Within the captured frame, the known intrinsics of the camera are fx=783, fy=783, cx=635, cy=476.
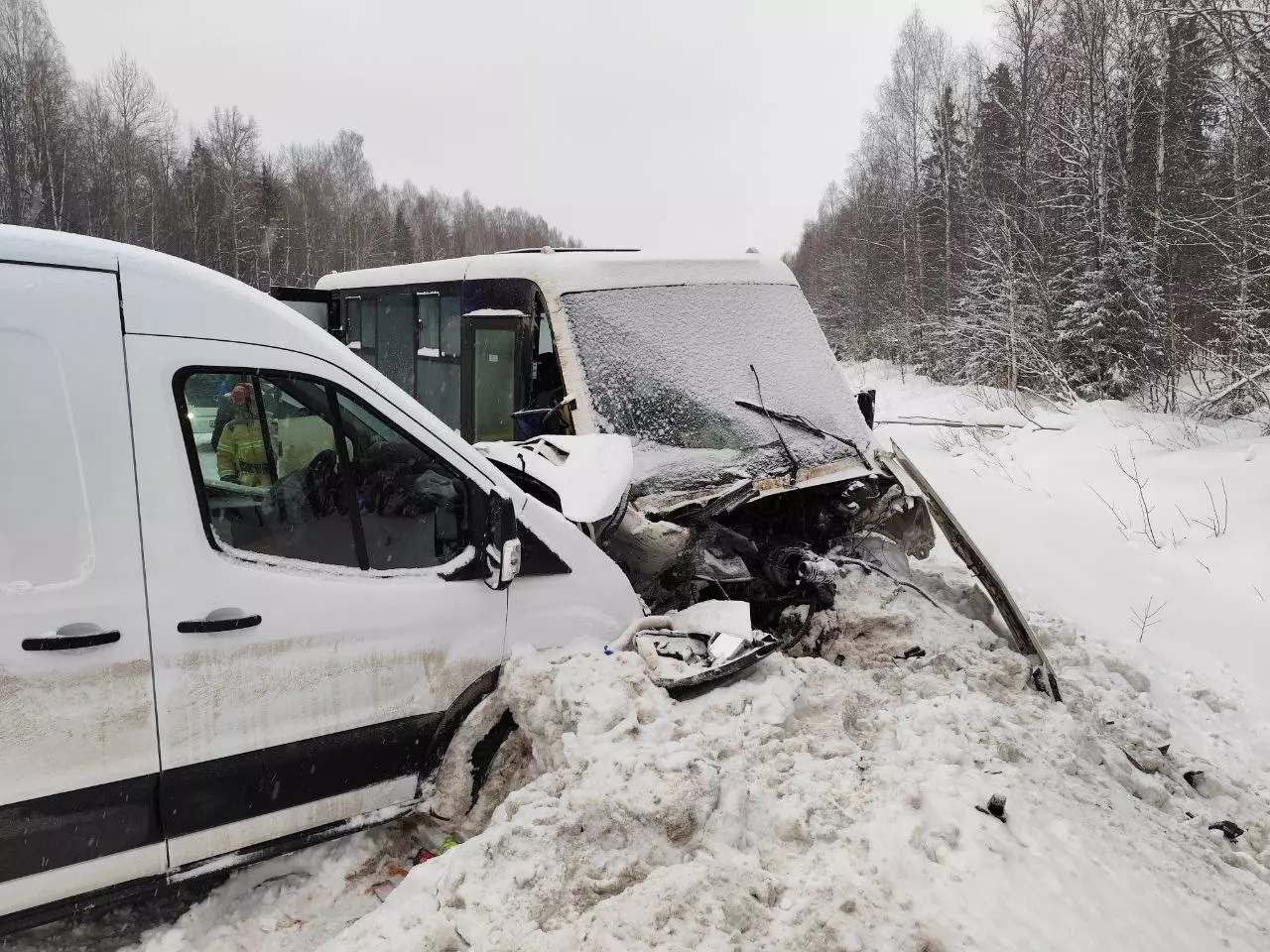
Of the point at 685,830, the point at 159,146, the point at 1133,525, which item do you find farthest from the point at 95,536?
the point at 159,146

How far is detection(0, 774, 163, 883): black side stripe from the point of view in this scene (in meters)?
2.07

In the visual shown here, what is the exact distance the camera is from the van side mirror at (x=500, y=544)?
2.75m

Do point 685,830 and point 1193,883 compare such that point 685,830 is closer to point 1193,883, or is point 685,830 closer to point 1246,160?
point 1193,883

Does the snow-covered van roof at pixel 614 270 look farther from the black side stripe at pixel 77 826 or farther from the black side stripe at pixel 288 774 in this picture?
the black side stripe at pixel 77 826

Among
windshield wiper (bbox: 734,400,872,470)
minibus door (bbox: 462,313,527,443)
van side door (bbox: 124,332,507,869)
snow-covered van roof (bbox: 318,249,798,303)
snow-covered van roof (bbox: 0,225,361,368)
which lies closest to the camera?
snow-covered van roof (bbox: 0,225,361,368)

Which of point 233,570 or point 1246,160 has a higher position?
point 1246,160

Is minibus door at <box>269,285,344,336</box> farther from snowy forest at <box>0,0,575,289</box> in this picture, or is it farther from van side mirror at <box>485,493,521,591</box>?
snowy forest at <box>0,0,575,289</box>

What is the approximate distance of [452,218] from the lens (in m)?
78.2

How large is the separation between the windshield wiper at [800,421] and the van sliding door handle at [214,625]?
2.95 m

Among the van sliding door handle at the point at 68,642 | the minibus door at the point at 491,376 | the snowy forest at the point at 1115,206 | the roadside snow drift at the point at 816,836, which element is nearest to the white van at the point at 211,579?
the van sliding door handle at the point at 68,642

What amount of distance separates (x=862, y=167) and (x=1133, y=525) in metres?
39.2

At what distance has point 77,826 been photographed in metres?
2.15

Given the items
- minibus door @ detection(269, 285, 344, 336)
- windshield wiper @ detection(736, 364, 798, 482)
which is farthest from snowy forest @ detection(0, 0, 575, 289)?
windshield wiper @ detection(736, 364, 798, 482)

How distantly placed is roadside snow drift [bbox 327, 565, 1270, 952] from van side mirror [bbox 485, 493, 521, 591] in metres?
0.34
